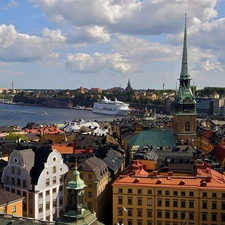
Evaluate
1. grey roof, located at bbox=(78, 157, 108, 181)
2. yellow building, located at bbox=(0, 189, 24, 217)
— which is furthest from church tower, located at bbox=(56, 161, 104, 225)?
grey roof, located at bbox=(78, 157, 108, 181)

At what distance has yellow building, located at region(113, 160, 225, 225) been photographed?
37156 millimetres

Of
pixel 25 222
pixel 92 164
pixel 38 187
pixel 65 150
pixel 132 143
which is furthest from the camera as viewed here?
pixel 132 143

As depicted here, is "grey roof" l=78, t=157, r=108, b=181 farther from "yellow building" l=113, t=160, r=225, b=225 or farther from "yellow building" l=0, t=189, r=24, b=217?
"yellow building" l=0, t=189, r=24, b=217

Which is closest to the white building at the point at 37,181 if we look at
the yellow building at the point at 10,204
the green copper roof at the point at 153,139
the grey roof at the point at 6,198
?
the yellow building at the point at 10,204

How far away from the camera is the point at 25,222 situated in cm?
1948

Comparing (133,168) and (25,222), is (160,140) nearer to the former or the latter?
(133,168)

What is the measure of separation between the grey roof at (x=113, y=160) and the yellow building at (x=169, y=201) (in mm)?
9254

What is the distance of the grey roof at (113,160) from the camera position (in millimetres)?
48678

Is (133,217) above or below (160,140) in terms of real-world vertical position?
below

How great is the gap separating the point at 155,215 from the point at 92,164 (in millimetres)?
8462

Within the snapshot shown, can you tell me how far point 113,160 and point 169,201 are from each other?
1489cm

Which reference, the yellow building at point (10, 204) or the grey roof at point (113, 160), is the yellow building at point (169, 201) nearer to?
the grey roof at point (113, 160)

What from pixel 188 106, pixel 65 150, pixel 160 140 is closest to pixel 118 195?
pixel 65 150

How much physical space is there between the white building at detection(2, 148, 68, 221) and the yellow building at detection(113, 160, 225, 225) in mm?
5704
